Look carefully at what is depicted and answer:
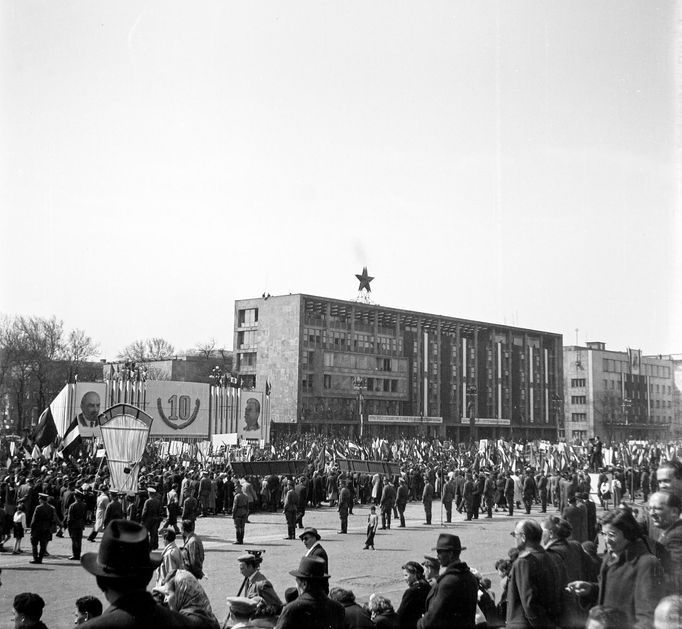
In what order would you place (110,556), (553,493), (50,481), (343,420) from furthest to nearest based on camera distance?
1. (343,420)
2. (553,493)
3. (50,481)
4. (110,556)

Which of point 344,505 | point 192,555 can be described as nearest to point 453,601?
point 192,555

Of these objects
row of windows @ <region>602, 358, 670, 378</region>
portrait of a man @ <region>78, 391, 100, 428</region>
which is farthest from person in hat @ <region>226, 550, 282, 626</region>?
row of windows @ <region>602, 358, 670, 378</region>

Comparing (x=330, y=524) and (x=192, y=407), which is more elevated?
(x=192, y=407)

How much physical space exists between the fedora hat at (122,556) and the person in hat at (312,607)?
6.46ft

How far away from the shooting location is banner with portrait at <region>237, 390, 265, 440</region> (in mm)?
52688

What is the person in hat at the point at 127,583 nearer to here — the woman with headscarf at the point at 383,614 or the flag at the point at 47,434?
A: the woman with headscarf at the point at 383,614

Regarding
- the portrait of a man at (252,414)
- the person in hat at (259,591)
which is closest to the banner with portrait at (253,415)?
the portrait of a man at (252,414)

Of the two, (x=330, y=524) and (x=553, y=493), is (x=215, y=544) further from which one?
(x=553, y=493)

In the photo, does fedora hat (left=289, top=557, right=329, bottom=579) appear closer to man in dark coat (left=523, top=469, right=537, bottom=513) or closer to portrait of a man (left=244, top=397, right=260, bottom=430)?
man in dark coat (left=523, top=469, right=537, bottom=513)

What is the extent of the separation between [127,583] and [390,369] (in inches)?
3444

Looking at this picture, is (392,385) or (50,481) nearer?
(50,481)

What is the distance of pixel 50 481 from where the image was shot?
811 inches

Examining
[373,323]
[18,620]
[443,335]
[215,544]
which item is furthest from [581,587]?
[443,335]

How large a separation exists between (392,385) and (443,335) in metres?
11.7
